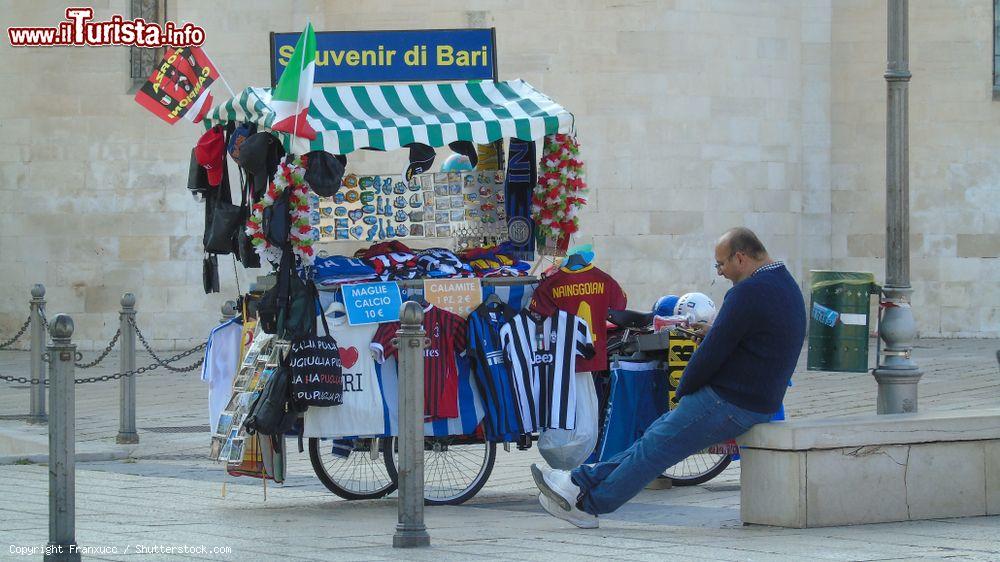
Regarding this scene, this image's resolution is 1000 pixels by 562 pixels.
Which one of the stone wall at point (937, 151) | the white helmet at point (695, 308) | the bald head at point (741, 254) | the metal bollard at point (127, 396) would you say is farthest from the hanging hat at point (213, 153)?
the stone wall at point (937, 151)

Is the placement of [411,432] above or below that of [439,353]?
below

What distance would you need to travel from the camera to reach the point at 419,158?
1113 cm

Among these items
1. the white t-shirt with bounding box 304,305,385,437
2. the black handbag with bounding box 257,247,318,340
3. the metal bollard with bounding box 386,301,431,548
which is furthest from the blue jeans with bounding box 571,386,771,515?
the black handbag with bounding box 257,247,318,340

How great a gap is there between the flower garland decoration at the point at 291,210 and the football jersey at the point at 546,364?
137 cm

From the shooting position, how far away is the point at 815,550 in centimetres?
696

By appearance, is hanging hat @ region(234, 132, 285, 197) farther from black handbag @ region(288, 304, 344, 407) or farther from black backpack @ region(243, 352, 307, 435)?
black backpack @ region(243, 352, 307, 435)

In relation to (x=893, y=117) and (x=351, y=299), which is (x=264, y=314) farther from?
(x=893, y=117)

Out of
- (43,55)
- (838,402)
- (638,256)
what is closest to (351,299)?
(838,402)

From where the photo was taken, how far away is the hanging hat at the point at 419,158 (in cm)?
1101

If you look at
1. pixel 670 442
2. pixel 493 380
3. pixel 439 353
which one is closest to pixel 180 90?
pixel 439 353

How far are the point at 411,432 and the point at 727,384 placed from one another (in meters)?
1.74

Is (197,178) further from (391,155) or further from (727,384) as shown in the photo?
(391,155)

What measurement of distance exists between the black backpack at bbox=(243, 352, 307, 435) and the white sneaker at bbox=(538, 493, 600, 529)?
5.69 feet

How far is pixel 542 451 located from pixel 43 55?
12.7 metres
